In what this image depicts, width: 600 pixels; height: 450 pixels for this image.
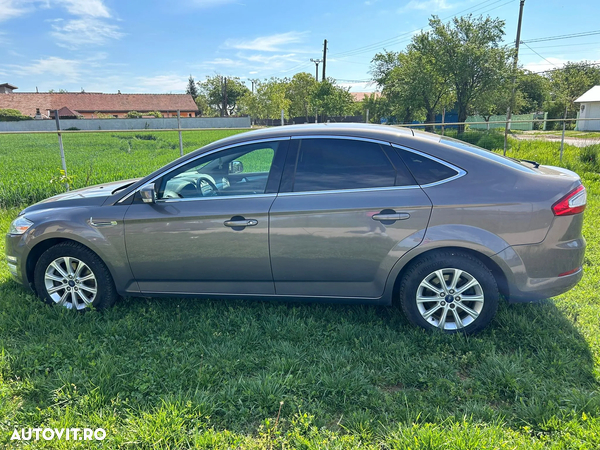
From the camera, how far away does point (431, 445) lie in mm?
2230

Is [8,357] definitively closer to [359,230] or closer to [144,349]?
[144,349]

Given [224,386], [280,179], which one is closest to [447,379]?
[224,386]

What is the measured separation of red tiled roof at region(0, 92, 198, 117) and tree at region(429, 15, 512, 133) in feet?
169

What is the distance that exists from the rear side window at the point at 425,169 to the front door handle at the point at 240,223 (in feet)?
4.36

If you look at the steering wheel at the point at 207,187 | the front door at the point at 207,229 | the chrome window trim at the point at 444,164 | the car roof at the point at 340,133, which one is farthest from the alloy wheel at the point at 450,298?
the steering wheel at the point at 207,187

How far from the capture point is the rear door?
10.6ft

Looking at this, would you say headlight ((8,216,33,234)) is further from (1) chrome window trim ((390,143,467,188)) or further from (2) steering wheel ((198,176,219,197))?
(1) chrome window trim ((390,143,467,188))

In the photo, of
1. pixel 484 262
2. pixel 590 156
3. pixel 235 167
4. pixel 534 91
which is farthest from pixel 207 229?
pixel 534 91

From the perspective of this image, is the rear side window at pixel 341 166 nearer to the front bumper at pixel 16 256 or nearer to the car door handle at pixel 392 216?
the car door handle at pixel 392 216

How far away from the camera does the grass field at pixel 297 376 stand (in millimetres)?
2402

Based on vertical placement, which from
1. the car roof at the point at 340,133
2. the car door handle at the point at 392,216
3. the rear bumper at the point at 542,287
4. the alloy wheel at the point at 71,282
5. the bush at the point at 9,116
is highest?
the bush at the point at 9,116

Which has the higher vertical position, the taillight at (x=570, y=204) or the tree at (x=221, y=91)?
the tree at (x=221, y=91)

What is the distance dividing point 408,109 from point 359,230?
34.2 metres

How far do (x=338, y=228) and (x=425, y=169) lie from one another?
84 centimetres
